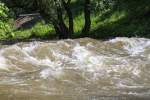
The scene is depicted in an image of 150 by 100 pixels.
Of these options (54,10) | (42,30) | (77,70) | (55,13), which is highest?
→ (77,70)

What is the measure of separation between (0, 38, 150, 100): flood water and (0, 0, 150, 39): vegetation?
13.2 ft

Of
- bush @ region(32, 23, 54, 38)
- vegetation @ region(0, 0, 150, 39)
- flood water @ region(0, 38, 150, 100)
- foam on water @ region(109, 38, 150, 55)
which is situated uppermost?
flood water @ region(0, 38, 150, 100)

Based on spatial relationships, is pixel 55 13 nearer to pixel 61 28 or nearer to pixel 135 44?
pixel 61 28

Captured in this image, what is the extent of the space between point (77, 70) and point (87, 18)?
455 inches

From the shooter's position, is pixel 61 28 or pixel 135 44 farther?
pixel 61 28

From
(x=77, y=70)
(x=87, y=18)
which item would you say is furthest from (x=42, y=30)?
(x=77, y=70)

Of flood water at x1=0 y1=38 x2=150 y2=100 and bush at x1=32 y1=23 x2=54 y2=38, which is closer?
flood water at x1=0 y1=38 x2=150 y2=100

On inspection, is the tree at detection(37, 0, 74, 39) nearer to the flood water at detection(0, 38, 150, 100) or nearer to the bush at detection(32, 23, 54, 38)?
the bush at detection(32, 23, 54, 38)

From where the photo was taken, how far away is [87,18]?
85.1ft

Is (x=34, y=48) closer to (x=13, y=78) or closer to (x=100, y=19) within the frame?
(x=13, y=78)

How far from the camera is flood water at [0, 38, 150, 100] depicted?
451 inches

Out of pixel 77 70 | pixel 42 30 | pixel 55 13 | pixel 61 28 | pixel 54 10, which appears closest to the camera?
pixel 77 70

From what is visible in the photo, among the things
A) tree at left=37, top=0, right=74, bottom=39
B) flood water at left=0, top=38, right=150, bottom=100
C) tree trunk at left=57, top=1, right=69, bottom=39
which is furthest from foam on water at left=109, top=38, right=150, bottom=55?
tree trunk at left=57, top=1, right=69, bottom=39

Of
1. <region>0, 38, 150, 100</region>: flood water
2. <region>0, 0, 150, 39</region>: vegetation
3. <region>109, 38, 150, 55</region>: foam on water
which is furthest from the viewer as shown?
<region>0, 0, 150, 39</region>: vegetation
